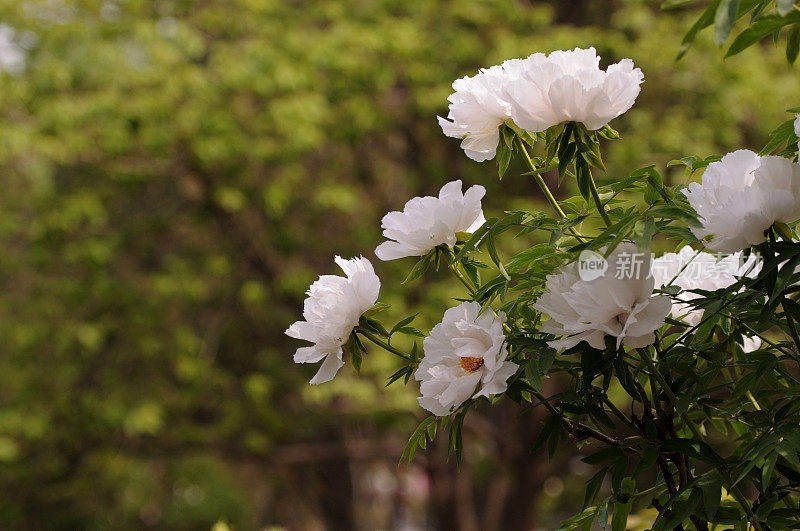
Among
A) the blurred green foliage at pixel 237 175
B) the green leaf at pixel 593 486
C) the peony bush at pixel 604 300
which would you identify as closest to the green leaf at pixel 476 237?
the peony bush at pixel 604 300

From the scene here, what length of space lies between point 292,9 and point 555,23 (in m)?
1.72

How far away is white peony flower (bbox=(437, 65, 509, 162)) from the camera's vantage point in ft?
2.64

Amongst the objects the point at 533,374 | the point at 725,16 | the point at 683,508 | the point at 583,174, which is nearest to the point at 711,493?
the point at 683,508

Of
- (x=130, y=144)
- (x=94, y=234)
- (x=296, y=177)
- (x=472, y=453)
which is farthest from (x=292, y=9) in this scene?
(x=472, y=453)

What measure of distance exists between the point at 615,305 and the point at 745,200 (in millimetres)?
136

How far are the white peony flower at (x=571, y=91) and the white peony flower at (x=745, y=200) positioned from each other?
0.34 ft

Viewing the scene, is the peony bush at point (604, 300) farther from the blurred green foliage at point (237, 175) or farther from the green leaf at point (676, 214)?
the blurred green foliage at point (237, 175)

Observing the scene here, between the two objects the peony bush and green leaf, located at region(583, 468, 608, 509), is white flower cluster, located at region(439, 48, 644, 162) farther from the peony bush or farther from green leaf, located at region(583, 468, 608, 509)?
green leaf, located at region(583, 468, 608, 509)

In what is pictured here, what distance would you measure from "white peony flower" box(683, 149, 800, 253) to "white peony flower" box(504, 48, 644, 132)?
105 mm

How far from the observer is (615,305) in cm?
70

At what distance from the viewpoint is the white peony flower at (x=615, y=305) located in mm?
694

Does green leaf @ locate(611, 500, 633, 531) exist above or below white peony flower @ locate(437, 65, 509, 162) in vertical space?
below

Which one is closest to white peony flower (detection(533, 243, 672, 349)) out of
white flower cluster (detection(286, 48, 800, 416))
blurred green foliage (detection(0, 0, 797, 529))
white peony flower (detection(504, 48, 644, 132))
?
white flower cluster (detection(286, 48, 800, 416))

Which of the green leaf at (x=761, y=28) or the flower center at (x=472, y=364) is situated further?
the flower center at (x=472, y=364)
